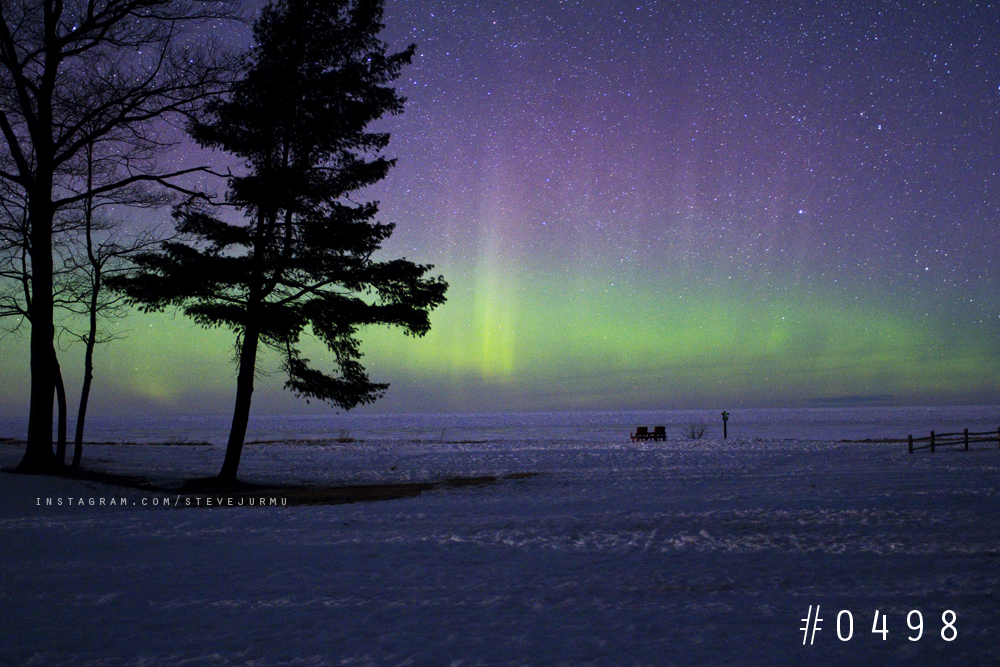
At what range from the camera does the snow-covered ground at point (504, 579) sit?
481 centimetres

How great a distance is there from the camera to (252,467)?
21.8 meters

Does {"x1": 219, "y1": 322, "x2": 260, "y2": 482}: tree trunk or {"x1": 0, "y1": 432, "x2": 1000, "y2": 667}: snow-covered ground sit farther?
{"x1": 219, "y1": 322, "x2": 260, "y2": 482}: tree trunk

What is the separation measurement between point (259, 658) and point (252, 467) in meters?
18.5

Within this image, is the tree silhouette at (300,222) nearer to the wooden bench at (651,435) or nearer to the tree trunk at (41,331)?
the tree trunk at (41,331)

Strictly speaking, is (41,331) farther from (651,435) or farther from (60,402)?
(651,435)

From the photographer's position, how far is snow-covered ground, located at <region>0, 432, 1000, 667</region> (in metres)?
4.81

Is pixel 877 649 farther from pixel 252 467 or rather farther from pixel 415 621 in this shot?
pixel 252 467

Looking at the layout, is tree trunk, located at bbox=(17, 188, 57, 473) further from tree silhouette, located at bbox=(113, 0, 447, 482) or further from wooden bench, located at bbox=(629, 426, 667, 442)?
wooden bench, located at bbox=(629, 426, 667, 442)

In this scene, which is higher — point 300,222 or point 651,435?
point 300,222

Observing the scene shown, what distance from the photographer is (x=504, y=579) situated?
6.83 m

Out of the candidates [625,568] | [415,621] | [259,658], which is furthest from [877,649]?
[259,658]

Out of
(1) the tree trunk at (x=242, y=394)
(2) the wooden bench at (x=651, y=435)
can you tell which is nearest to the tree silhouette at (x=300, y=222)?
(1) the tree trunk at (x=242, y=394)

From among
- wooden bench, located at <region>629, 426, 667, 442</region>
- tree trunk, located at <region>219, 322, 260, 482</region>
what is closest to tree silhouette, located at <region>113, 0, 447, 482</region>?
tree trunk, located at <region>219, 322, 260, 482</region>

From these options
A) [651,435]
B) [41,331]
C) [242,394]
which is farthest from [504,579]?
[651,435]
